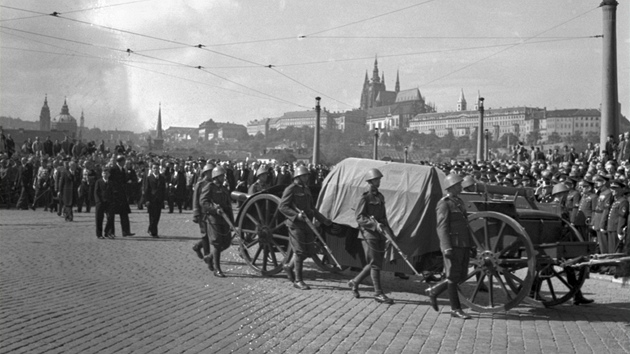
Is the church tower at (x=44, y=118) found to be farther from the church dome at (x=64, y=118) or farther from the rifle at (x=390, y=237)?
the rifle at (x=390, y=237)

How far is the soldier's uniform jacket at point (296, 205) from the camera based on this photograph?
10180 mm

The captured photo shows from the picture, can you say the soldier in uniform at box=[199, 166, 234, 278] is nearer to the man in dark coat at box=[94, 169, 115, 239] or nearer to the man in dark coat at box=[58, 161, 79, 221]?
the man in dark coat at box=[94, 169, 115, 239]

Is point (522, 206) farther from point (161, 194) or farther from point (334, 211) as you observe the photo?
point (161, 194)

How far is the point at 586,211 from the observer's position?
13.4 metres

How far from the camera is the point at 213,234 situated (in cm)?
1112

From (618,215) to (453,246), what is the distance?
557cm

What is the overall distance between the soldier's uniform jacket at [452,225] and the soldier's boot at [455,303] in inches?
18.5

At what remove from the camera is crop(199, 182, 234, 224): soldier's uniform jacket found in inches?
442

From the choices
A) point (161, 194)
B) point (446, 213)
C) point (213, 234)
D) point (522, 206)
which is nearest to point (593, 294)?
point (522, 206)

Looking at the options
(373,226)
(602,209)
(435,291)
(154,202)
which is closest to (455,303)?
(435,291)

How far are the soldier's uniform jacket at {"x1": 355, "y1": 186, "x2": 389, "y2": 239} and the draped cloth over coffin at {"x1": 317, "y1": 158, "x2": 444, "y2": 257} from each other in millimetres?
324

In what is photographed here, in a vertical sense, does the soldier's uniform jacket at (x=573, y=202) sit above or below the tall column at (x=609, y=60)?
below

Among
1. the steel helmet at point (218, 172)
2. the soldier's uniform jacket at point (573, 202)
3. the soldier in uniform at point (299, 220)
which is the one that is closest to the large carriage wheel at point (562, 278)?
the soldier in uniform at point (299, 220)

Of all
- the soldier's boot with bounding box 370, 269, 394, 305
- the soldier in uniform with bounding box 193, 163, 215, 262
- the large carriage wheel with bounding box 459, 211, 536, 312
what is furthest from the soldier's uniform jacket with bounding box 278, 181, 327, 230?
the large carriage wheel with bounding box 459, 211, 536, 312
